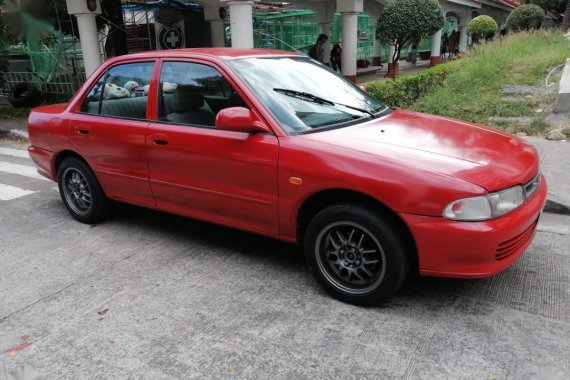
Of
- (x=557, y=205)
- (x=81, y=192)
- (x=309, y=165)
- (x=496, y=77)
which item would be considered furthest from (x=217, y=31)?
(x=309, y=165)

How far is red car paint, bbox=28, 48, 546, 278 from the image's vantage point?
299 centimetres

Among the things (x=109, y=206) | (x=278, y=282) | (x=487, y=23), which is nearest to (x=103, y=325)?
Answer: (x=278, y=282)

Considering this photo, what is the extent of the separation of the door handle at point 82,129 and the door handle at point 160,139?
92 cm

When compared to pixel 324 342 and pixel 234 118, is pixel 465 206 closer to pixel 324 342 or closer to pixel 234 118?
pixel 324 342

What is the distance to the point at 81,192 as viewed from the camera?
5.13m

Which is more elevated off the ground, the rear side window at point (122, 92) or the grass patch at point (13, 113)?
the rear side window at point (122, 92)

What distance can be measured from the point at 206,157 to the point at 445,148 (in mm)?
1766

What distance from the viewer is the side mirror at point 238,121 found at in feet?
11.4

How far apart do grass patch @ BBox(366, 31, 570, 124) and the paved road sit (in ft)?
17.0

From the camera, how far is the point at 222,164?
149 inches

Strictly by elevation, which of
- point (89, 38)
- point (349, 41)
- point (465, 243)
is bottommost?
point (465, 243)

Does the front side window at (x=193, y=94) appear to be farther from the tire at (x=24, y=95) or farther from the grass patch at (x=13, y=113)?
the tire at (x=24, y=95)

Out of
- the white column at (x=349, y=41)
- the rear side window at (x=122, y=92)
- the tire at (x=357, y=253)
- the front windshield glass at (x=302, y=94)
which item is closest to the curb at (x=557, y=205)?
the front windshield glass at (x=302, y=94)

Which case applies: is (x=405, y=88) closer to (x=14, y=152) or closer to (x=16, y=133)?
(x=14, y=152)
